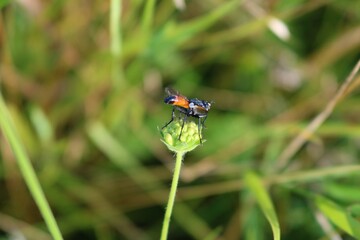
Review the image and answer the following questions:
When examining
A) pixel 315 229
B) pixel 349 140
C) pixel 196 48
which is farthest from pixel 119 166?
pixel 349 140

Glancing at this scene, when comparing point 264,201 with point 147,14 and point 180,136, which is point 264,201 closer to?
point 180,136

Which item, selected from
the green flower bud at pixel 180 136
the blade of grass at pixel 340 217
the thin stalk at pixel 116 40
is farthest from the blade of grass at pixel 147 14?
the blade of grass at pixel 340 217

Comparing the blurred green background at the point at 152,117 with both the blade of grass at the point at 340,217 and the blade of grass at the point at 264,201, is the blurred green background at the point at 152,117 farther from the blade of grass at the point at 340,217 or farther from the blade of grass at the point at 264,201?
the blade of grass at the point at 340,217

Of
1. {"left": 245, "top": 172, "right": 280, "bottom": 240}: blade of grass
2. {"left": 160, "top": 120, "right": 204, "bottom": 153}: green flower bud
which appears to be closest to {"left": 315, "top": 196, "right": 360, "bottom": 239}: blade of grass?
{"left": 245, "top": 172, "right": 280, "bottom": 240}: blade of grass

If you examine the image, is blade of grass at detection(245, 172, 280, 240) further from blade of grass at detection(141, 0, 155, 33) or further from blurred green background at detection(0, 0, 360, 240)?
blade of grass at detection(141, 0, 155, 33)

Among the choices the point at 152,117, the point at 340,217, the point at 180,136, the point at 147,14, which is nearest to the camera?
the point at 180,136

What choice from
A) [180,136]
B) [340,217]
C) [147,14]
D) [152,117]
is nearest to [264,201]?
[340,217]

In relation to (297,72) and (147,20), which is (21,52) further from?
(297,72)
